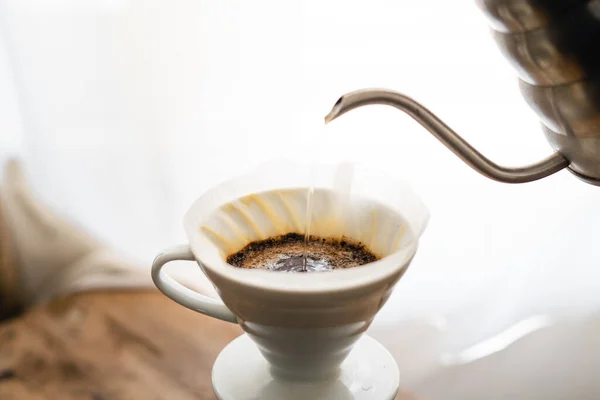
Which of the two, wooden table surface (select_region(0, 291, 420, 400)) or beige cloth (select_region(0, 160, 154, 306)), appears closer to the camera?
wooden table surface (select_region(0, 291, 420, 400))

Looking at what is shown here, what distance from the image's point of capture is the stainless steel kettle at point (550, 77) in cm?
40

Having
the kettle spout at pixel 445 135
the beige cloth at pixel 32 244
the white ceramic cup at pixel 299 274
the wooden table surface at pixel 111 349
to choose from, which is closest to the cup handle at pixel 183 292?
the white ceramic cup at pixel 299 274

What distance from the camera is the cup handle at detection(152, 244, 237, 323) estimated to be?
18.1 inches

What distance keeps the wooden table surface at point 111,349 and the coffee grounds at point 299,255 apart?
0.27 meters

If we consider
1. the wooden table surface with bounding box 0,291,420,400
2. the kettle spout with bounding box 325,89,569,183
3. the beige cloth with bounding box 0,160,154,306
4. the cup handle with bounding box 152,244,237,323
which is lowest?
the beige cloth with bounding box 0,160,154,306

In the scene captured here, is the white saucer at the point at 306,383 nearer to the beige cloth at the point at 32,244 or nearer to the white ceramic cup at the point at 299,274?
the white ceramic cup at the point at 299,274

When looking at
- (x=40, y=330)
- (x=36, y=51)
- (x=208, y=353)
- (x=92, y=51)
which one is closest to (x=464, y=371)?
(x=208, y=353)

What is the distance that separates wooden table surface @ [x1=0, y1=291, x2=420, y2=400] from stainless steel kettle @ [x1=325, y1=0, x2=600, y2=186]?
0.35 metres

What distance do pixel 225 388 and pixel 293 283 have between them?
5.0 inches

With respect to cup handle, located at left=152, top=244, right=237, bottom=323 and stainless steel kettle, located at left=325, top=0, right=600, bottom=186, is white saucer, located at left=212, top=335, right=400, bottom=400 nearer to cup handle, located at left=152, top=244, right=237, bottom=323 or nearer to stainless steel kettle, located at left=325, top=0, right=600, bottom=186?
cup handle, located at left=152, top=244, right=237, bottom=323

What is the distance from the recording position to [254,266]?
1.53 ft

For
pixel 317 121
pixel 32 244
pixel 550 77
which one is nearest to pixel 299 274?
pixel 550 77

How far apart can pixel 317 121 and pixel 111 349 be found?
40cm

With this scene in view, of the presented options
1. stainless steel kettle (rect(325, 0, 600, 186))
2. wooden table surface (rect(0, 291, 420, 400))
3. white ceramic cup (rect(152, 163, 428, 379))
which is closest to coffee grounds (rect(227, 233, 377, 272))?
white ceramic cup (rect(152, 163, 428, 379))
